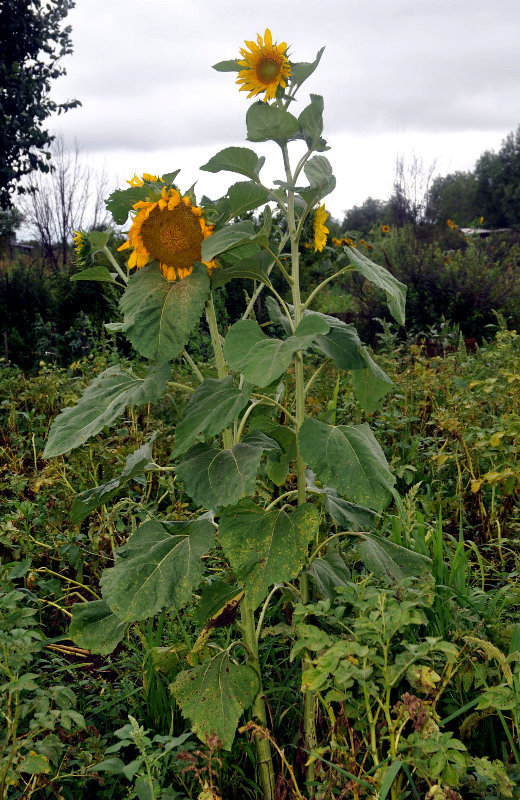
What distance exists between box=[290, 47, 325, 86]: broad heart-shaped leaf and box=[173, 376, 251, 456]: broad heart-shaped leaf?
30.3 inches

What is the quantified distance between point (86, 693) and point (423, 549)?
1178 millimetres

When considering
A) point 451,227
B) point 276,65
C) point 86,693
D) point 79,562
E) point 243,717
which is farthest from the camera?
point 451,227

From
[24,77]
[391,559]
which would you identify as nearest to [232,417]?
[391,559]

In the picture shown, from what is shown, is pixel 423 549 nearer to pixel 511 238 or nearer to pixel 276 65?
pixel 276 65

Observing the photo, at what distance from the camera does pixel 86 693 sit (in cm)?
220

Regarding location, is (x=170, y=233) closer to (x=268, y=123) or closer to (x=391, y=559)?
(x=268, y=123)

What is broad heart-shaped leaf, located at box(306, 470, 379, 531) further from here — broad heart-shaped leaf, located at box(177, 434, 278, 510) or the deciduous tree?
the deciduous tree

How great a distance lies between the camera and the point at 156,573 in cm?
159

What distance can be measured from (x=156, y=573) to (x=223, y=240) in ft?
2.55

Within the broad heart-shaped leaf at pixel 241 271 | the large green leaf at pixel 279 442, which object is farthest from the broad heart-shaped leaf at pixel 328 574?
the broad heart-shaped leaf at pixel 241 271

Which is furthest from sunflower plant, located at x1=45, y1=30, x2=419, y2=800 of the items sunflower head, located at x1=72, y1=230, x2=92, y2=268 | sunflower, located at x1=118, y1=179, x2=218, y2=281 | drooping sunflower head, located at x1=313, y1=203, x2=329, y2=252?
sunflower head, located at x1=72, y1=230, x2=92, y2=268

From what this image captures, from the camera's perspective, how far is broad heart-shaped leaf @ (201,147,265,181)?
1557 millimetres

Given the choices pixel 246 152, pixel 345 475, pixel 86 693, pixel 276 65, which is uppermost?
pixel 276 65

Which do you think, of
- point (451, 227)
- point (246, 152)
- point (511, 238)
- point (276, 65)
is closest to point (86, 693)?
point (246, 152)
